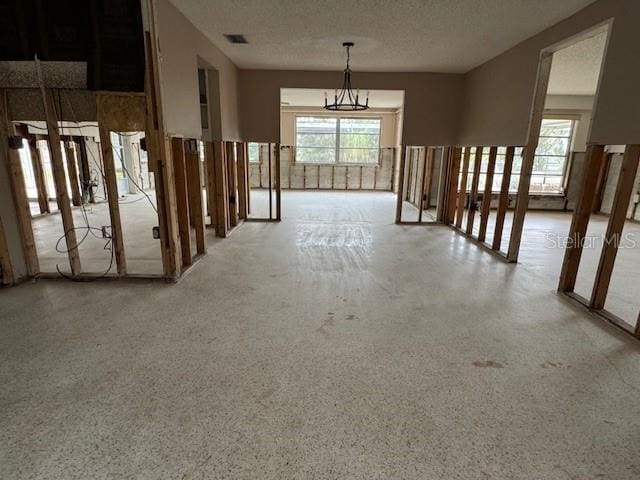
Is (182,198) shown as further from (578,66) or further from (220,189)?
(578,66)

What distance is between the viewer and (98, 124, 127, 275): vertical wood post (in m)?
3.37

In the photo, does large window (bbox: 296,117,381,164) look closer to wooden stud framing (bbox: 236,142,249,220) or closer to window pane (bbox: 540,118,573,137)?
window pane (bbox: 540,118,573,137)

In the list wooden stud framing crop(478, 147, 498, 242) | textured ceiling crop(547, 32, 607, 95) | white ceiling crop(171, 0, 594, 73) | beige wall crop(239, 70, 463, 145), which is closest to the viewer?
white ceiling crop(171, 0, 594, 73)

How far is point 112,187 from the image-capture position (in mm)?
3523

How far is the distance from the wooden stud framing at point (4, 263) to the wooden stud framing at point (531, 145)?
582 centimetres

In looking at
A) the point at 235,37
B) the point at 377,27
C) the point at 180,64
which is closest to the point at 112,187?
the point at 180,64

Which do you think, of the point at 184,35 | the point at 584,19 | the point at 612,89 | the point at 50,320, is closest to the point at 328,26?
the point at 184,35

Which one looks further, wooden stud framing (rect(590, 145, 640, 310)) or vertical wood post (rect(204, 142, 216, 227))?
vertical wood post (rect(204, 142, 216, 227))

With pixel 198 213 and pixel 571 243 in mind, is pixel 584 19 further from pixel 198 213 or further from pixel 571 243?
pixel 198 213

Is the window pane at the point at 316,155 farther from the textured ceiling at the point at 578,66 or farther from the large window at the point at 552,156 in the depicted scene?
the textured ceiling at the point at 578,66

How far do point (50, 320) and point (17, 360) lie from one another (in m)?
0.61

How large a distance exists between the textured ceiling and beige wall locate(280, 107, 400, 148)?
17.9ft

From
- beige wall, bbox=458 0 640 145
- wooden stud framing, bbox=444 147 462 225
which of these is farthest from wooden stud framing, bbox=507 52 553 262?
wooden stud framing, bbox=444 147 462 225

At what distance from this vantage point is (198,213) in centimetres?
475
